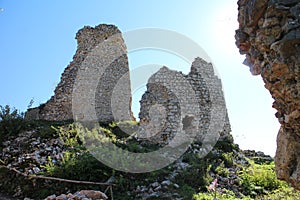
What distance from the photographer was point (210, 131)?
12805mm

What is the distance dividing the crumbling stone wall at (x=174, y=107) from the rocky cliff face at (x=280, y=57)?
289 inches

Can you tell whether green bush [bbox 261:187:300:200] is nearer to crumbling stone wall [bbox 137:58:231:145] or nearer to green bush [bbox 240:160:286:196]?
green bush [bbox 240:160:286:196]

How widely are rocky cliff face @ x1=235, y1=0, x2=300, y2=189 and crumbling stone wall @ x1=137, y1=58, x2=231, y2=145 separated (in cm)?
735

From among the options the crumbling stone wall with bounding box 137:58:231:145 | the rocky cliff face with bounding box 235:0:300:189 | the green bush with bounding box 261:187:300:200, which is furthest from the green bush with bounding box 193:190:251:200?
the crumbling stone wall with bounding box 137:58:231:145

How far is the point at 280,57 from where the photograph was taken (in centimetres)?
399

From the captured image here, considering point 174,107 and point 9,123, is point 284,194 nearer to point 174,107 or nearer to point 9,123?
point 174,107

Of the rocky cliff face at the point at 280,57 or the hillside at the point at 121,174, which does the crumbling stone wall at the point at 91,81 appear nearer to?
the hillside at the point at 121,174

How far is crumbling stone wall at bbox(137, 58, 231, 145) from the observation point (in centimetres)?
1216

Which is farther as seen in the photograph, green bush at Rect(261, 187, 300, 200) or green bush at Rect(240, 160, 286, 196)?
→ green bush at Rect(240, 160, 286, 196)

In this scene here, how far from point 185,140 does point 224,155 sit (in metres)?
1.67

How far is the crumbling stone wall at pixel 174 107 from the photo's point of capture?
1216 centimetres

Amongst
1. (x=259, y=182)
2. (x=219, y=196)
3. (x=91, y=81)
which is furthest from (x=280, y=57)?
(x=91, y=81)

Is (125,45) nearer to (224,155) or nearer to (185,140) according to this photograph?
(185,140)

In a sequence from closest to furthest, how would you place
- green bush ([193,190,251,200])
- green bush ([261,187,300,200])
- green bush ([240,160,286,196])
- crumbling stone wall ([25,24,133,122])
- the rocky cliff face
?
the rocky cliff face < green bush ([193,190,251,200]) < green bush ([261,187,300,200]) < green bush ([240,160,286,196]) < crumbling stone wall ([25,24,133,122])
